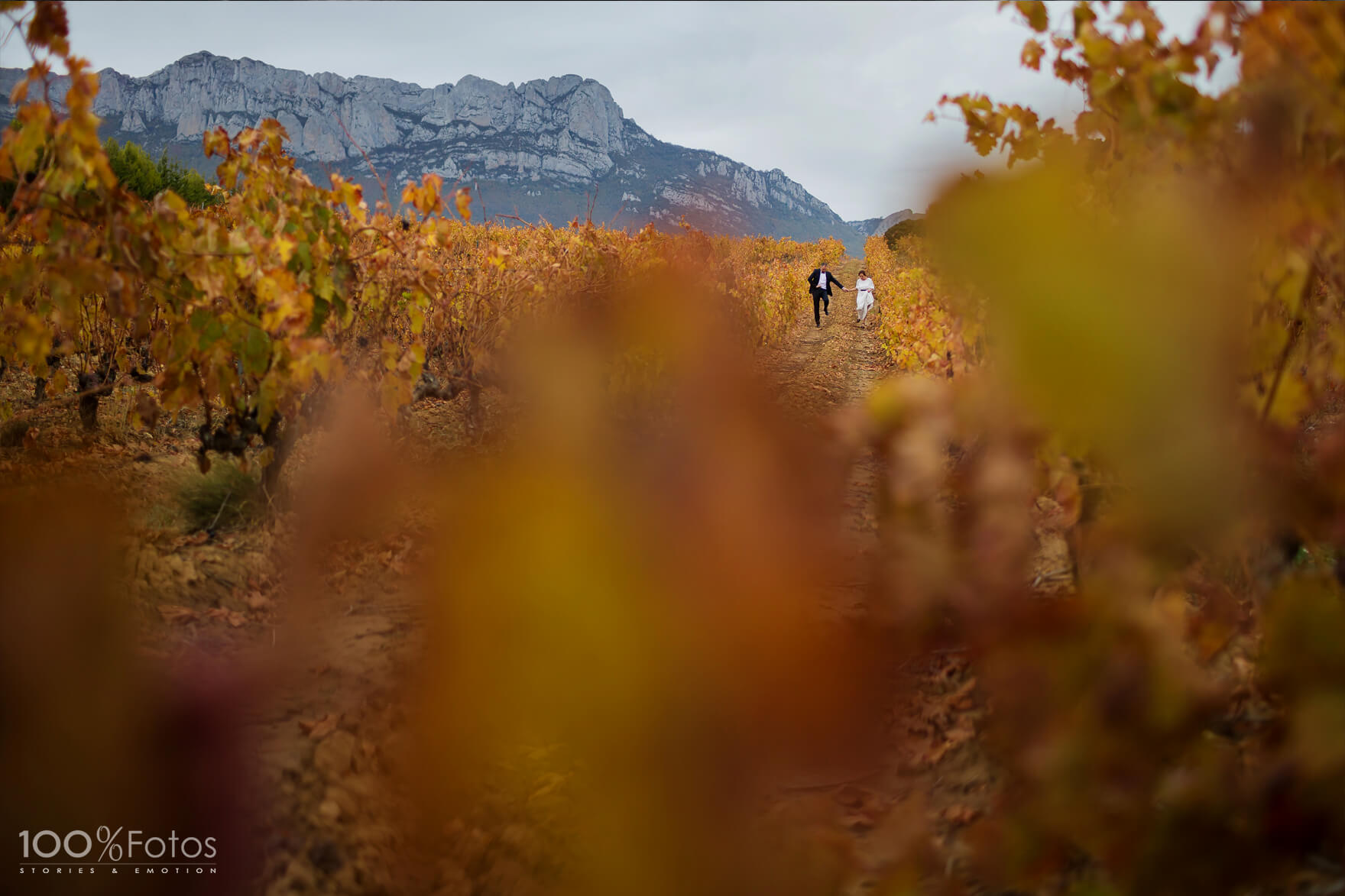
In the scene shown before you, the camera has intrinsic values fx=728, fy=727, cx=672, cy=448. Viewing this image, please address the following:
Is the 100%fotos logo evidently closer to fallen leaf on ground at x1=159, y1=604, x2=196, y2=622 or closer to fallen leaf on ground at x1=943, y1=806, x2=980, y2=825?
fallen leaf on ground at x1=159, y1=604, x2=196, y2=622

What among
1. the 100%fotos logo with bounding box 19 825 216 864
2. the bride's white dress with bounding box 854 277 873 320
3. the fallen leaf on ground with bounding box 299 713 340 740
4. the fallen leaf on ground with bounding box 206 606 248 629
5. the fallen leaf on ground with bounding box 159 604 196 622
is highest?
the bride's white dress with bounding box 854 277 873 320

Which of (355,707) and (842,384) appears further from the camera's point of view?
(842,384)

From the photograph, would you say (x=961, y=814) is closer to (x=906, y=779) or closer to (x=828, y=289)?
(x=906, y=779)

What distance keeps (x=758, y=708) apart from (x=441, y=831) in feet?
3.67

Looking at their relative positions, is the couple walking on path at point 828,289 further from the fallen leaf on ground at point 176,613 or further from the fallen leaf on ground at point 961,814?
the fallen leaf on ground at point 961,814

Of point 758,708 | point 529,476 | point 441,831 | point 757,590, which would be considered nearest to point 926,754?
point 758,708

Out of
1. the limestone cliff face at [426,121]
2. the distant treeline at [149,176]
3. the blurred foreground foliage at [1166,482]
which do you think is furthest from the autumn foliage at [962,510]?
the limestone cliff face at [426,121]

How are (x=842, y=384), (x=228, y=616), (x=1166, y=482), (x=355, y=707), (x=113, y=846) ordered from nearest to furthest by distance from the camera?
1. (x=1166, y=482)
2. (x=113, y=846)
3. (x=355, y=707)
4. (x=228, y=616)
5. (x=842, y=384)

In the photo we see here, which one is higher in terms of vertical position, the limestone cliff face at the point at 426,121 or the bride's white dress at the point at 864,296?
the limestone cliff face at the point at 426,121

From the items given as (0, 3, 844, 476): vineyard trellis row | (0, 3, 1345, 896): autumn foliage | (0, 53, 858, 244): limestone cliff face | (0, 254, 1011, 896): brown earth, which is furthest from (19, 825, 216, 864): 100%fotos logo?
(0, 53, 858, 244): limestone cliff face

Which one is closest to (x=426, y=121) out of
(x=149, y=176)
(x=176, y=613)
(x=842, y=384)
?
(x=149, y=176)

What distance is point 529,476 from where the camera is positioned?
180 inches

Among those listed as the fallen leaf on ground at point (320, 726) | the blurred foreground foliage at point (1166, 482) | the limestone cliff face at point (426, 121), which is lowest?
the fallen leaf on ground at point (320, 726)

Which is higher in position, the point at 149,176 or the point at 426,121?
the point at 426,121
